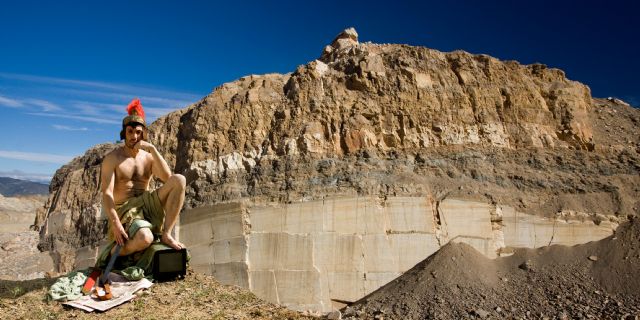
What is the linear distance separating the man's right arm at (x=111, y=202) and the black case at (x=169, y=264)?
0.55 metres

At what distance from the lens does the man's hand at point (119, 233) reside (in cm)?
747

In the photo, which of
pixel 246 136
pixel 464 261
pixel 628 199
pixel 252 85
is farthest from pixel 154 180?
pixel 628 199

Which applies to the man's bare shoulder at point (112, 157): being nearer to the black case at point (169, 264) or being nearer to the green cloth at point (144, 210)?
the green cloth at point (144, 210)

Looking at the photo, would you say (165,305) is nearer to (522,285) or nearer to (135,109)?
(135,109)

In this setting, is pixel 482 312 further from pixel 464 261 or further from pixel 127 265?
pixel 127 265

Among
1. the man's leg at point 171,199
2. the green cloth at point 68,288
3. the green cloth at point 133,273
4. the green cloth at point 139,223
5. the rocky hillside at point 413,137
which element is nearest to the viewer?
the green cloth at point 68,288

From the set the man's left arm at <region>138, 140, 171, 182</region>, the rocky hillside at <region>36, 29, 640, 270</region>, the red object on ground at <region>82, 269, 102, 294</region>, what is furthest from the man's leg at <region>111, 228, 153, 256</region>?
the rocky hillside at <region>36, 29, 640, 270</region>

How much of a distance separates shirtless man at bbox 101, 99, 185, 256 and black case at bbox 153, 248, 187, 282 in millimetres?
135

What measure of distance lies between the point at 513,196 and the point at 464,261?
3501 millimetres

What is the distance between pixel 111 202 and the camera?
7.59 meters

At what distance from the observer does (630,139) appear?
19.4 meters

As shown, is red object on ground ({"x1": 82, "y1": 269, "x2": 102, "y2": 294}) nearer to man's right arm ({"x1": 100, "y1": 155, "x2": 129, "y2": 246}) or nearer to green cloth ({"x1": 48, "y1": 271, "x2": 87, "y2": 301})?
green cloth ({"x1": 48, "y1": 271, "x2": 87, "y2": 301})

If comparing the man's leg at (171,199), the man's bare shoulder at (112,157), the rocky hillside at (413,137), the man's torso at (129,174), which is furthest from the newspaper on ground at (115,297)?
the rocky hillside at (413,137)

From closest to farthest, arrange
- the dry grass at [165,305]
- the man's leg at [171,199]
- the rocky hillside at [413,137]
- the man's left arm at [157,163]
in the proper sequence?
the dry grass at [165,305]
the man's leg at [171,199]
the man's left arm at [157,163]
the rocky hillside at [413,137]
